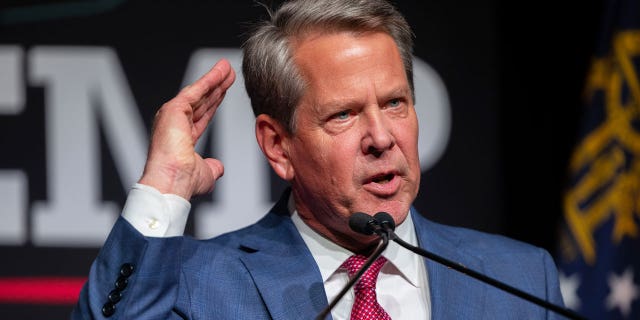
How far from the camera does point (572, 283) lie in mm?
3164

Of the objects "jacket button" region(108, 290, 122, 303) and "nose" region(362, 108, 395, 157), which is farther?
"nose" region(362, 108, 395, 157)

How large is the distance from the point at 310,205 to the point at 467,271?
59cm

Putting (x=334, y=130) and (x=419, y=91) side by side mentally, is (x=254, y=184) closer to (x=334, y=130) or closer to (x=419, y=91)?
(x=419, y=91)

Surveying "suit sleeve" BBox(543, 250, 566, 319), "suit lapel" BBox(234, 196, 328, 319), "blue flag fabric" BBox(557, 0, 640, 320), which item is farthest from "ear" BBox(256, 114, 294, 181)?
"blue flag fabric" BBox(557, 0, 640, 320)

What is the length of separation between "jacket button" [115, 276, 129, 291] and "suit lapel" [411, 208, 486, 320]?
0.64 m

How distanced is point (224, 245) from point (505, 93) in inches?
63.9

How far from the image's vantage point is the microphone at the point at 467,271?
1442 mm

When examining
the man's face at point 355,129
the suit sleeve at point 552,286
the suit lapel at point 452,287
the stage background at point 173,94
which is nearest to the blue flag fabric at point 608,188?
the stage background at point 173,94

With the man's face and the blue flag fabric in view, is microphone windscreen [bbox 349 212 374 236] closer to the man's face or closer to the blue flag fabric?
the man's face

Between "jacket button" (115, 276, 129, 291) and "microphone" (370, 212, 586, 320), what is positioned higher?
"microphone" (370, 212, 586, 320)

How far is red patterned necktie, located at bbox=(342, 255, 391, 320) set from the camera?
186 centimetres

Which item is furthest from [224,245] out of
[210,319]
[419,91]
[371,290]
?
[419,91]

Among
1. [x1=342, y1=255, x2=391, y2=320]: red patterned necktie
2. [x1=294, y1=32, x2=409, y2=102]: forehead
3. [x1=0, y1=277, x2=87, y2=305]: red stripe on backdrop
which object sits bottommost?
[x1=0, y1=277, x2=87, y2=305]: red stripe on backdrop

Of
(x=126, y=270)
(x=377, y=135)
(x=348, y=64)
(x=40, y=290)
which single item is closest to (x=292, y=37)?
(x=348, y=64)
